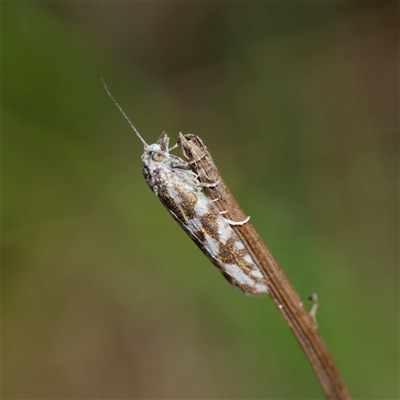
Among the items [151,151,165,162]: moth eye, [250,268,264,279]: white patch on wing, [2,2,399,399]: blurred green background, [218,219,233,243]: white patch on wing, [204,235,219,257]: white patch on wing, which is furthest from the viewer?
[2,2,399,399]: blurred green background

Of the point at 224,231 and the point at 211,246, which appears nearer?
the point at 224,231

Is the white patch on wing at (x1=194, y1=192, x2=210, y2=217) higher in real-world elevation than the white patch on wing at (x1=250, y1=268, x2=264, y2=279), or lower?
higher

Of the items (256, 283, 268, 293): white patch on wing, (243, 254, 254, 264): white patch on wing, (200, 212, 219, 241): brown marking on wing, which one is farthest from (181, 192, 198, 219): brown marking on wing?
(256, 283, 268, 293): white patch on wing

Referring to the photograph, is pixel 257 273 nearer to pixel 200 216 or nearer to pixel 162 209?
pixel 200 216

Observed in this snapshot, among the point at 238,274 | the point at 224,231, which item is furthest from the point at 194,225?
the point at 238,274

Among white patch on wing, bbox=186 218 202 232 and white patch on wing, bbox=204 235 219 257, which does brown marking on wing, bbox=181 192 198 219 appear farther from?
white patch on wing, bbox=204 235 219 257

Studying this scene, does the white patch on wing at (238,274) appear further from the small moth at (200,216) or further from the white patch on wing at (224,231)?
the white patch on wing at (224,231)

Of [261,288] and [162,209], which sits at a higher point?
[162,209]
